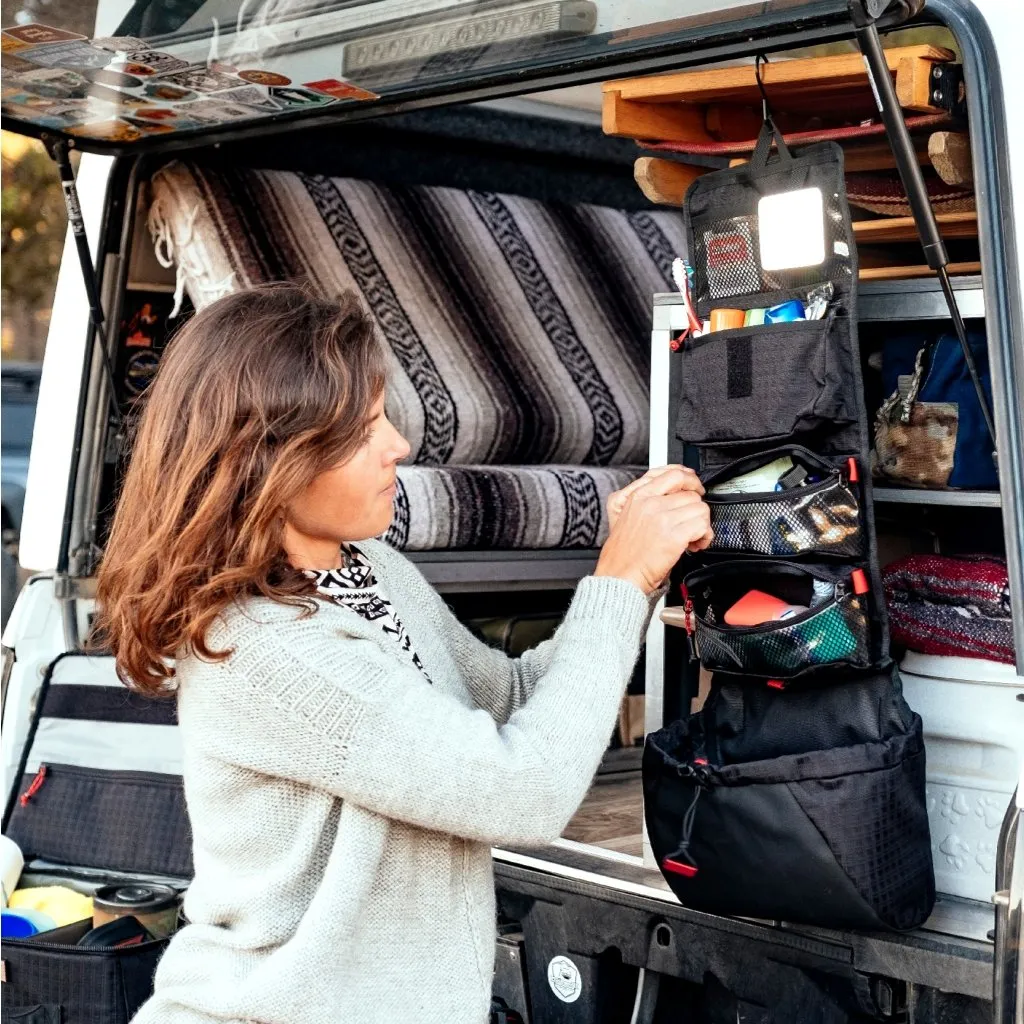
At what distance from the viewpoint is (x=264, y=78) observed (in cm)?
281

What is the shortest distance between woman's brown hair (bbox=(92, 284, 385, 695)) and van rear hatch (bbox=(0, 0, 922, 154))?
777 mm

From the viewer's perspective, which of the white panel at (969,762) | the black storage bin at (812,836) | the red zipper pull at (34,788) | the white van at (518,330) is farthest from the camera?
the red zipper pull at (34,788)

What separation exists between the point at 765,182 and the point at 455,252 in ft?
6.71

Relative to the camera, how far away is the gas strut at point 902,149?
6.53 feet

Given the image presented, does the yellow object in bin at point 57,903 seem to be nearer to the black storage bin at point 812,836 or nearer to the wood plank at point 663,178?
the black storage bin at point 812,836

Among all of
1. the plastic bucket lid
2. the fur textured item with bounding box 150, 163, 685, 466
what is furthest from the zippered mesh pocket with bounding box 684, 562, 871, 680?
the fur textured item with bounding box 150, 163, 685, 466

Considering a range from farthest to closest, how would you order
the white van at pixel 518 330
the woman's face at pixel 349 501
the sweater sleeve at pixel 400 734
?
the white van at pixel 518 330 < the woman's face at pixel 349 501 < the sweater sleeve at pixel 400 734

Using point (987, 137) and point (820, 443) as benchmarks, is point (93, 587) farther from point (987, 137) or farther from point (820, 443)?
point (987, 137)

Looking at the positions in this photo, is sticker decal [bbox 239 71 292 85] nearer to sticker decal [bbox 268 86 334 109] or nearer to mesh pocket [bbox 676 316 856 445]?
sticker decal [bbox 268 86 334 109]

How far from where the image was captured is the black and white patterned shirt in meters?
1.94

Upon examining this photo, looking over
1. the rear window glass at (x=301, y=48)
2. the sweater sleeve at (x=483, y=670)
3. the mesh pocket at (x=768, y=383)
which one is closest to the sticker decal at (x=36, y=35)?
the rear window glass at (x=301, y=48)

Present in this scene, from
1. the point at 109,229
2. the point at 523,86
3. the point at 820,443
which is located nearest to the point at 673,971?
the point at 820,443

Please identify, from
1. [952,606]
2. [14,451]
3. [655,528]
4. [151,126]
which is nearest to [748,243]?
[655,528]

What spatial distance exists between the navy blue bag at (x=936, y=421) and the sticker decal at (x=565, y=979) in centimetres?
105
